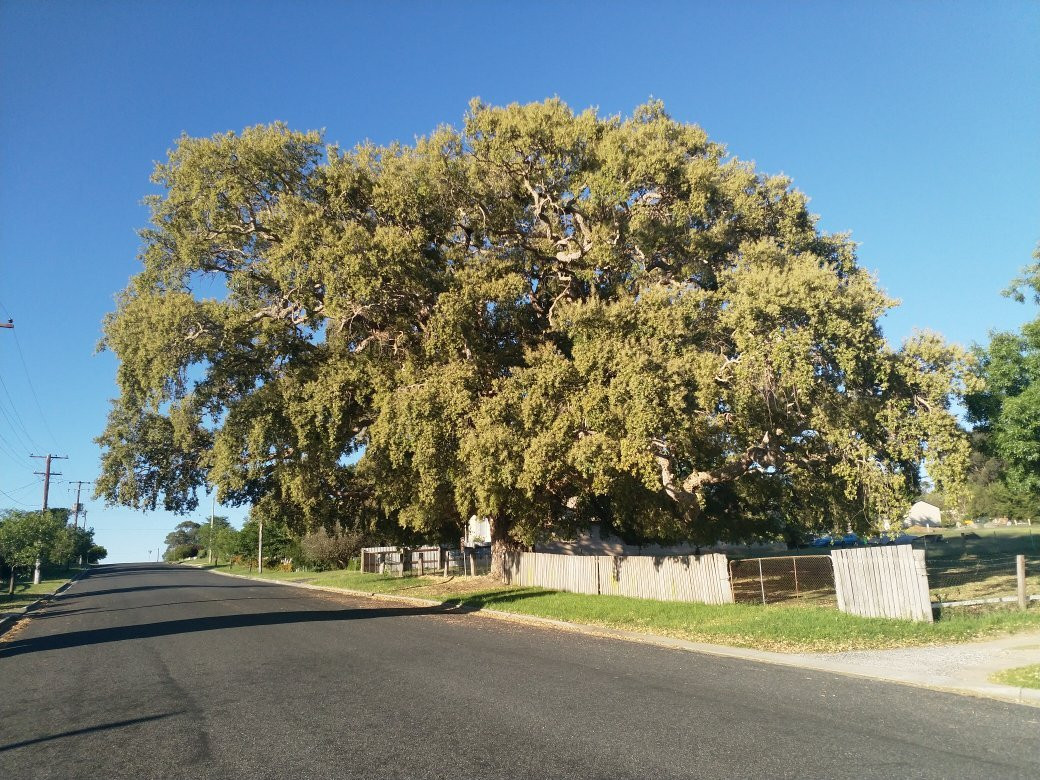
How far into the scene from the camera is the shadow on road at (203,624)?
15383 mm

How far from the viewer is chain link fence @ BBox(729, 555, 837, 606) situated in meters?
19.0

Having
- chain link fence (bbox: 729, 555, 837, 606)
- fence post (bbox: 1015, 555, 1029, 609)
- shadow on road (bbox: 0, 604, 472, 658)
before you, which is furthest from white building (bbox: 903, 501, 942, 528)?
shadow on road (bbox: 0, 604, 472, 658)

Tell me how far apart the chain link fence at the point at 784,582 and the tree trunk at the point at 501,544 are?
9937 mm

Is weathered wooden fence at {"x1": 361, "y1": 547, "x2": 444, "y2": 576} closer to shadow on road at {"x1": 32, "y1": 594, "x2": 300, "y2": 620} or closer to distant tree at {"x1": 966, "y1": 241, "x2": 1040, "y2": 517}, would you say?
shadow on road at {"x1": 32, "y1": 594, "x2": 300, "y2": 620}

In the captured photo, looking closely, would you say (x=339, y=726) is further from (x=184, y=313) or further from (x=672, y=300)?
(x=184, y=313)

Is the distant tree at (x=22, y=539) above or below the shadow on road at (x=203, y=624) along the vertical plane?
above

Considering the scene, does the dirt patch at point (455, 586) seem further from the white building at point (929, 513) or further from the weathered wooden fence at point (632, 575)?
the white building at point (929, 513)

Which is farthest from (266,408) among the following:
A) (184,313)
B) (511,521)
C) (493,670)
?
(493,670)

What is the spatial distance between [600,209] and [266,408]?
12744 mm

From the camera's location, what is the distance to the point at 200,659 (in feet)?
39.8

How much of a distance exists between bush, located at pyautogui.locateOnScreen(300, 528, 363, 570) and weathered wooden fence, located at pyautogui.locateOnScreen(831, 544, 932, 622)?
4159 cm

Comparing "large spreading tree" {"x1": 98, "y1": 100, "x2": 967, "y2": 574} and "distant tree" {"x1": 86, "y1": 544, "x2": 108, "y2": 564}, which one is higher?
"large spreading tree" {"x1": 98, "y1": 100, "x2": 967, "y2": 574}

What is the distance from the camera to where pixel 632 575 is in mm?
21828

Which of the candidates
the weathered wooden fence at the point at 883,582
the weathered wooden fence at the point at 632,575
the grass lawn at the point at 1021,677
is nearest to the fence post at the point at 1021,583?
the weathered wooden fence at the point at 883,582
